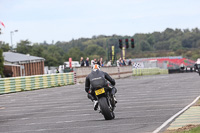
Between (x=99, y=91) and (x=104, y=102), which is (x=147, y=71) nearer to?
(x=99, y=91)

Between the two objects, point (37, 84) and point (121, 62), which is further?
point (121, 62)

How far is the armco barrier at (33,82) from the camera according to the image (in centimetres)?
3657

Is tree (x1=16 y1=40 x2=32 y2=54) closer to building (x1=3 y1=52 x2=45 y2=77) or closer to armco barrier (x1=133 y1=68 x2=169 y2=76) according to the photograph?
building (x1=3 y1=52 x2=45 y2=77)

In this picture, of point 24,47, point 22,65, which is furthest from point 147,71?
point 24,47

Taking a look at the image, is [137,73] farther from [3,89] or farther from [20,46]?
[20,46]

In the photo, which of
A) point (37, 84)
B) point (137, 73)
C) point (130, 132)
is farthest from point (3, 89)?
point (137, 73)

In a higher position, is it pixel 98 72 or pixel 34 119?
pixel 98 72

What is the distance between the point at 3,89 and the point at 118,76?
2256 centimetres

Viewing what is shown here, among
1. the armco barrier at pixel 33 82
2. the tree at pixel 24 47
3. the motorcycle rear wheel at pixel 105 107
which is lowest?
the armco barrier at pixel 33 82

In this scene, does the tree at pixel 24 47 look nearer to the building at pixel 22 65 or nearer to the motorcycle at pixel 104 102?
the building at pixel 22 65

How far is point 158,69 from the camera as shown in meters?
73.8

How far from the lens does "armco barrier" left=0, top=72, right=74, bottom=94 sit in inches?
1440

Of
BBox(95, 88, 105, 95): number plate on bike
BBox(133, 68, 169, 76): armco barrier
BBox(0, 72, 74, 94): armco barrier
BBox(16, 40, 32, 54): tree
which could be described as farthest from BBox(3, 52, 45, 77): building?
BBox(95, 88, 105, 95): number plate on bike

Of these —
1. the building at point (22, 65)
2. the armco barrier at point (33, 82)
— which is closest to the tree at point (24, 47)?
the building at point (22, 65)
